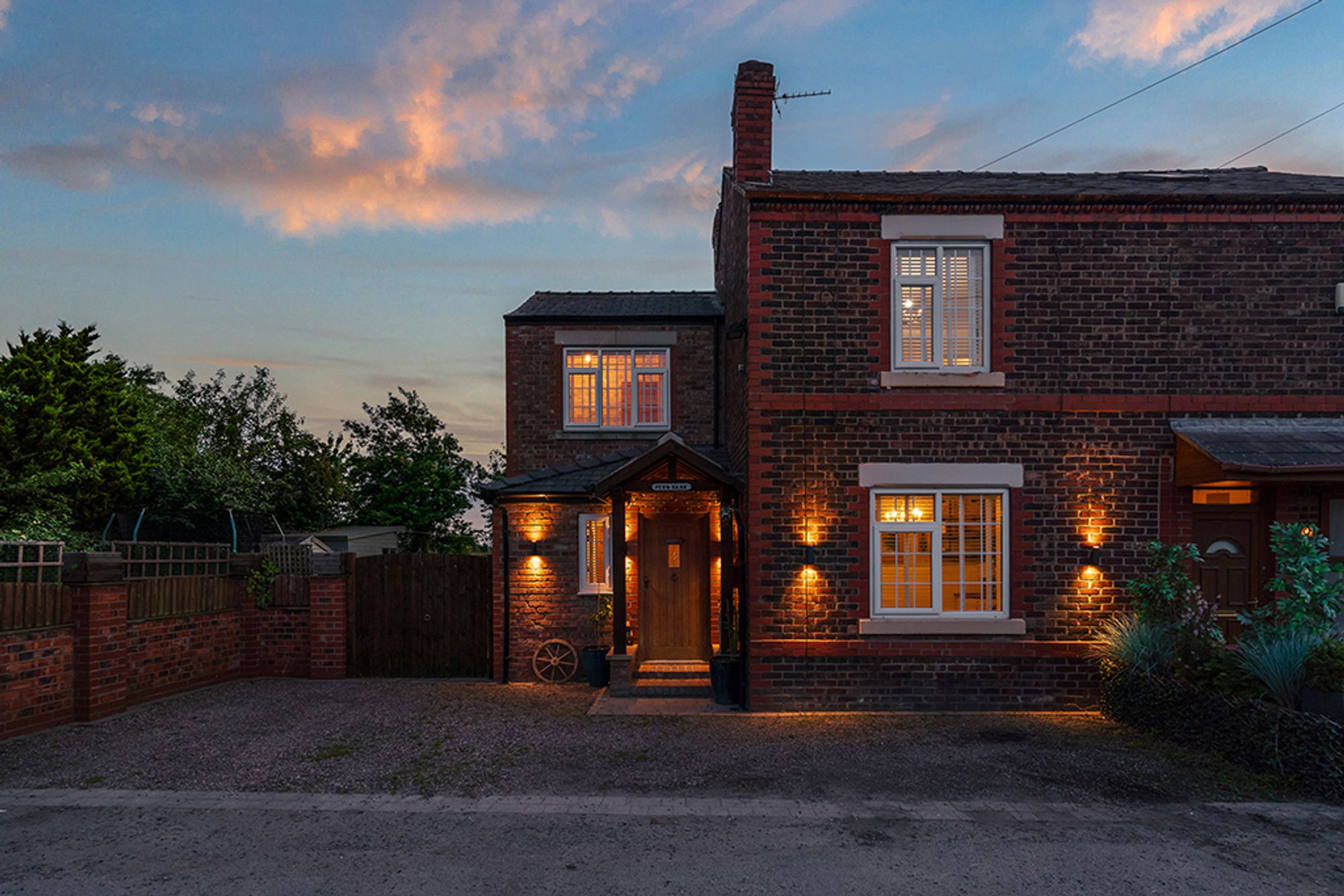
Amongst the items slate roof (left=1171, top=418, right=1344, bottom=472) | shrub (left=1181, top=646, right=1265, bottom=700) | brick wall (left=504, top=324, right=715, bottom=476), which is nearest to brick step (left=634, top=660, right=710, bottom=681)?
brick wall (left=504, top=324, right=715, bottom=476)

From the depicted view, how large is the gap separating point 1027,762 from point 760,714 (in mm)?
3222

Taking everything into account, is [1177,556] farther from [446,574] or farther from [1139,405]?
[446,574]

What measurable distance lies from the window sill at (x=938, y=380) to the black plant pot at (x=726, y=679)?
4220 mm

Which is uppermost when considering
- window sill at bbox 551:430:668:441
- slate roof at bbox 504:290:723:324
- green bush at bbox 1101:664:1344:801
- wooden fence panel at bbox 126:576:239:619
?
slate roof at bbox 504:290:723:324

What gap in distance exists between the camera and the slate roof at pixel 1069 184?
10.4 meters

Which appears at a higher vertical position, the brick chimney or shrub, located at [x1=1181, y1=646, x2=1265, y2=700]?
the brick chimney

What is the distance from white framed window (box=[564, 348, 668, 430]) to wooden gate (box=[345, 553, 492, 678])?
3.28 metres

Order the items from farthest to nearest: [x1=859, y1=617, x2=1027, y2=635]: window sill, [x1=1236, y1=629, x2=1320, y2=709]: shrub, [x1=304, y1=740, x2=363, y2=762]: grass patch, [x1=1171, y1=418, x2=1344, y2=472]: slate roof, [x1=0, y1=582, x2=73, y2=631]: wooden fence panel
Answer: [x1=859, y1=617, x2=1027, y2=635]: window sill
[x1=1171, y1=418, x2=1344, y2=472]: slate roof
[x1=0, y1=582, x2=73, y2=631]: wooden fence panel
[x1=304, y1=740, x2=363, y2=762]: grass patch
[x1=1236, y1=629, x2=1320, y2=709]: shrub

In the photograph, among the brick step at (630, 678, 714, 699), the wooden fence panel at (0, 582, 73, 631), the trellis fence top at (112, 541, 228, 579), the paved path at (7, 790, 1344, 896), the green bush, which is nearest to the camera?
the paved path at (7, 790, 1344, 896)

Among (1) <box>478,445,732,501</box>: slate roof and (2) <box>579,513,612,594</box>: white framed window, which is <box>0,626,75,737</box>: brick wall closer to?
(1) <box>478,445,732,501</box>: slate roof

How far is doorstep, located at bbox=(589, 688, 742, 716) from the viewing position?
1031 centimetres

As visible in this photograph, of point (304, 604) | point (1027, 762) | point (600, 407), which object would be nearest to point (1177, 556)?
point (1027, 762)

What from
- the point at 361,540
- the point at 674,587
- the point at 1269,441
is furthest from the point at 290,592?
the point at 1269,441

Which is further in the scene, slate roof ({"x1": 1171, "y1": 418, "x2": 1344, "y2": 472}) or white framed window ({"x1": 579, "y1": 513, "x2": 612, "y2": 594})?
white framed window ({"x1": 579, "y1": 513, "x2": 612, "y2": 594})
